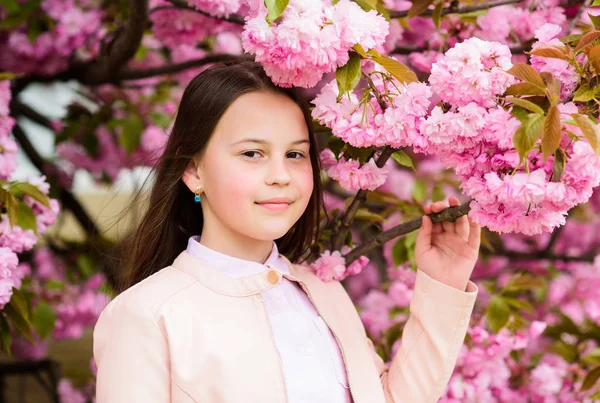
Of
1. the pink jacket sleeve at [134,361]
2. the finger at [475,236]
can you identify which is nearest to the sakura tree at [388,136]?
the finger at [475,236]

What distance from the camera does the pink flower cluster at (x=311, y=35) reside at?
51.3 inches

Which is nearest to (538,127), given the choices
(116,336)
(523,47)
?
→ (116,336)

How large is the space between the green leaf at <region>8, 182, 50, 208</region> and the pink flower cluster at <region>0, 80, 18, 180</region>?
153mm

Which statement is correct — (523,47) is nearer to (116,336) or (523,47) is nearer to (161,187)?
(161,187)

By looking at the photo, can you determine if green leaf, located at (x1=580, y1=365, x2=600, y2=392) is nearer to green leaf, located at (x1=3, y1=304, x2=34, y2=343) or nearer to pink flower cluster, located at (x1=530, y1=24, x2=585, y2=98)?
pink flower cluster, located at (x1=530, y1=24, x2=585, y2=98)

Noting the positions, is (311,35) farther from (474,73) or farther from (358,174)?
(358,174)

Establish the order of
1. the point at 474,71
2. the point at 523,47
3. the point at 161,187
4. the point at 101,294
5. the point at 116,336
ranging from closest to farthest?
the point at 474,71 → the point at 116,336 → the point at 161,187 → the point at 523,47 → the point at 101,294

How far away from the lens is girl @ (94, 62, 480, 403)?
1.48 m

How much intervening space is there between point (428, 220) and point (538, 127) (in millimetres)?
618

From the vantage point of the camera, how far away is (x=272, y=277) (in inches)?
63.5

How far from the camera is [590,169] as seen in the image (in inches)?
48.5

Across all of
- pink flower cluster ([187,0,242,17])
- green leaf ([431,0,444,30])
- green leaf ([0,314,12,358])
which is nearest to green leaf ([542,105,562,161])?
green leaf ([431,0,444,30])

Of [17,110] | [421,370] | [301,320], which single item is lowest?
[17,110]

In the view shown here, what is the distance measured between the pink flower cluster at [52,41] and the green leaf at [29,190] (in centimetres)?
139
